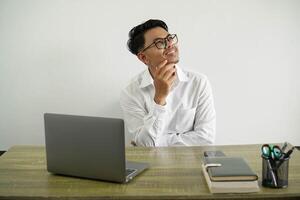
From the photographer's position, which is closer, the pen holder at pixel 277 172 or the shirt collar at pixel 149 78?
the pen holder at pixel 277 172

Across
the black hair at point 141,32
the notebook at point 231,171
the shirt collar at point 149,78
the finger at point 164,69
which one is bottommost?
the notebook at point 231,171

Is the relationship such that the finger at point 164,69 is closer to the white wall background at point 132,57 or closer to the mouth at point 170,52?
the mouth at point 170,52

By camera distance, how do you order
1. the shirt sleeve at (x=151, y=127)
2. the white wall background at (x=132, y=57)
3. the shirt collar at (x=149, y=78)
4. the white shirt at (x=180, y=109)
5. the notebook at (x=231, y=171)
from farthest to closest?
the white wall background at (x=132, y=57)
the shirt collar at (x=149, y=78)
the white shirt at (x=180, y=109)
the shirt sleeve at (x=151, y=127)
the notebook at (x=231, y=171)

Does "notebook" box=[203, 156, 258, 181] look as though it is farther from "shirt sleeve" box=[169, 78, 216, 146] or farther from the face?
the face

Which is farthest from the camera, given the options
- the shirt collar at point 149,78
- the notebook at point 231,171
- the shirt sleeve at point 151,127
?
the shirt collar at point 149,78

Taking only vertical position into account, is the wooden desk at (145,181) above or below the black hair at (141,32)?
below

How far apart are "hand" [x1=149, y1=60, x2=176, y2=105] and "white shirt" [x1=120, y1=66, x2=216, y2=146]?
3.7 inches

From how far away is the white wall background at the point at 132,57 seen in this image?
8.34 ft

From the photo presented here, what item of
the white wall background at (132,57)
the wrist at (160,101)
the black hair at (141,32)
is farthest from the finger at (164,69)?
the white wall background at (132,57)

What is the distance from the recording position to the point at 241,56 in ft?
8.53

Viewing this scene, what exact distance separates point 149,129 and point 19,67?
1.22 meters

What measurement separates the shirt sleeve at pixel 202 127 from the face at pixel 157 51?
0.97 feet

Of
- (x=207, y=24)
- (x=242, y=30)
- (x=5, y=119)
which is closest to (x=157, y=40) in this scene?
(x=207, y=24)

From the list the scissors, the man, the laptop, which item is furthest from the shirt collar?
the scissors
